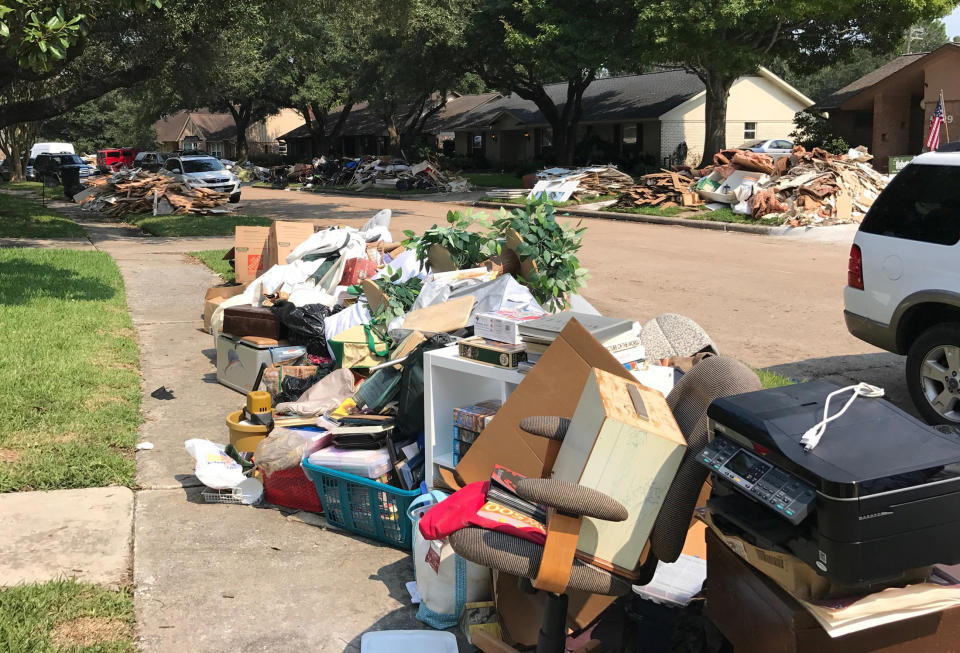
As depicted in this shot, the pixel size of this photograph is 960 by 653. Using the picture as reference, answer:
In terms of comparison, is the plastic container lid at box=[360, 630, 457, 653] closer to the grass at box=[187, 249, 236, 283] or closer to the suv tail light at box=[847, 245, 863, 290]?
the suv tail light at box=[847, 245, 863, 290]

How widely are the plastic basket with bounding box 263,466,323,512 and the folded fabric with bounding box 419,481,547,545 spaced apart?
1.91 meters

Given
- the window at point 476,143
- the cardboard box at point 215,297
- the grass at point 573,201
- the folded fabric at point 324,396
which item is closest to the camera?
the folded fabric at point 324,396

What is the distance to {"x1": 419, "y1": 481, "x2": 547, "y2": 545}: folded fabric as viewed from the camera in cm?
288

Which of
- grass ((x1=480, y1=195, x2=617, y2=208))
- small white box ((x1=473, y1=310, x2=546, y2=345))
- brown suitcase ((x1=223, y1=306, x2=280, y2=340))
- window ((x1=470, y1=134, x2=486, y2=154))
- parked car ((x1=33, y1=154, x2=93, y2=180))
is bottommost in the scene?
brown suitcase ((x1=223, y1=306, x2=280, y2=340))

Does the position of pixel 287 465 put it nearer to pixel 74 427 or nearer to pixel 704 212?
pixel 74 427

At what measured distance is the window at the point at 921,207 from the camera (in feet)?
19.7

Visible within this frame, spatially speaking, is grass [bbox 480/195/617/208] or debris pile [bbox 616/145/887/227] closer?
debris pile [bbox 616/145/887/227]

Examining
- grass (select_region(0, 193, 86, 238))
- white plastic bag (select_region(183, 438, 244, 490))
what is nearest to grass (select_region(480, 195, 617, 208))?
grass (select_region(0, 193, 86, 238))

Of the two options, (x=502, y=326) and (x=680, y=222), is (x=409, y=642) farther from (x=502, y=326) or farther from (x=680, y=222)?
(x=680, y=222)

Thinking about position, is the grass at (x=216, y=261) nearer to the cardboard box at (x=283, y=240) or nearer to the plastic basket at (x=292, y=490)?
the cardboard box at (x=283, y=240)

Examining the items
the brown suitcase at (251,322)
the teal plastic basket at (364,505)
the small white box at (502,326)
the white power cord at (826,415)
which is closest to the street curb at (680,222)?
the brown suitcase at (251,322)

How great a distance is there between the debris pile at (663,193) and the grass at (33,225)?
47.1 feet

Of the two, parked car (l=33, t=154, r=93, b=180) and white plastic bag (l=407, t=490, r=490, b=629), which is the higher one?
parked car (l=33, t=154, r=93, b=180)

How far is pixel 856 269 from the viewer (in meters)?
6.82
